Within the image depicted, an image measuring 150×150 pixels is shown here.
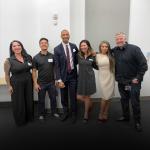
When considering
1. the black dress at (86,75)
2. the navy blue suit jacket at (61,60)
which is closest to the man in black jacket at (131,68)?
the black dress at (86,75)

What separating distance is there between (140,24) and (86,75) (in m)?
1.93

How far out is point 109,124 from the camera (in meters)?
3.97

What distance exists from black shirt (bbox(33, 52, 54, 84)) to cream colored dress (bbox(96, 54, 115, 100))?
2.62 feet

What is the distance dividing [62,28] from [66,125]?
170cm

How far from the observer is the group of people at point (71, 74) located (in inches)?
145

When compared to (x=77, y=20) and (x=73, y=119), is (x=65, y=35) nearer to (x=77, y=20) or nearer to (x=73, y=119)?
(x=77, y=20)

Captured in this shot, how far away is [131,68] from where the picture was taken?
12.0 feet

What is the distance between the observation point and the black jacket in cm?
353

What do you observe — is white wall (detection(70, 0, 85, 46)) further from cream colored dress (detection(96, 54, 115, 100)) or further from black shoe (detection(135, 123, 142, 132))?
black shoe (detection(135, 123, 142, 132))

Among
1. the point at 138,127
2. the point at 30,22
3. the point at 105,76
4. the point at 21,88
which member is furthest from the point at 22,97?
the point at 138,127

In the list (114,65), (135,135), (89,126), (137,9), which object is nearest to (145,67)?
(114,65)

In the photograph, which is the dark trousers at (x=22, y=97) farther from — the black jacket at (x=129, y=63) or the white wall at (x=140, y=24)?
the white wall at (x=140, y=24)

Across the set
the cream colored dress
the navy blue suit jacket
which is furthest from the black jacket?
the navy blue suit jacket

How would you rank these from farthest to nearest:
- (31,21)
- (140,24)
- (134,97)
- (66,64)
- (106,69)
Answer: (140,24), (31,21), (66,64), (106,69), (134,97)
